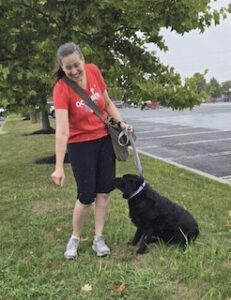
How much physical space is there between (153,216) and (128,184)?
348mm

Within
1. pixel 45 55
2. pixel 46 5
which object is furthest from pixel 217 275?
pixel 45 55

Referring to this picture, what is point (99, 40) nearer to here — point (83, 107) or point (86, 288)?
point (83, 107)

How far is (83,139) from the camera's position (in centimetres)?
440

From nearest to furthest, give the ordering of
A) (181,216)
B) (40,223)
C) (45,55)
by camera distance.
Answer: (181,216)
(40,223)
(45,55)

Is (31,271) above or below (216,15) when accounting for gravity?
below

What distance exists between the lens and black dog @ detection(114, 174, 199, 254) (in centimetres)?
447

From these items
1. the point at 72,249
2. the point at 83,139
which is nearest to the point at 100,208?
the point at 72,249

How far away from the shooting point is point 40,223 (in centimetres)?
582

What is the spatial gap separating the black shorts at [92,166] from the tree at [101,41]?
4.69 m

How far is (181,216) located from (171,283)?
83 centimetres

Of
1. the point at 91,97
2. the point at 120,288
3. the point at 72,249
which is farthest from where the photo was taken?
the point at 72,249

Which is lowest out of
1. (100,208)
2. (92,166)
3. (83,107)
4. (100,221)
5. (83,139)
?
(100,221)

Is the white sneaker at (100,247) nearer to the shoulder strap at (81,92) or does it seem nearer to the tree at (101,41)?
the shoulder strap at (81,92)

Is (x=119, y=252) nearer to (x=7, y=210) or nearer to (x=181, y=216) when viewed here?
(x=181, y=216)
